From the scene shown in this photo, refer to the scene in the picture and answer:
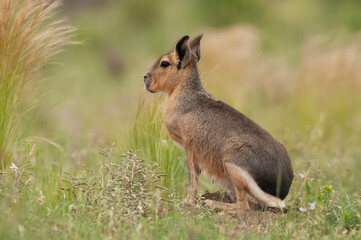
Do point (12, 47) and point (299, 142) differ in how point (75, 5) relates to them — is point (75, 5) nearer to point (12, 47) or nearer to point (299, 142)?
point (299, 142)

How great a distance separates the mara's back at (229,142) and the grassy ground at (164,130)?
0.83 feet

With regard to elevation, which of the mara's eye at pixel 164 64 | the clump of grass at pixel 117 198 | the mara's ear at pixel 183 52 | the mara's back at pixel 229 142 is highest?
the mara's ear at pixel 183 52

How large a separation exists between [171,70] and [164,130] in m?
0.64

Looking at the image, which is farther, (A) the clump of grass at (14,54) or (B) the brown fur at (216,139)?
(A) the clump of grass at (14,54)

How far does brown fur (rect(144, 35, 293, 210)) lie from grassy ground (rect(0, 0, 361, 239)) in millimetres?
223

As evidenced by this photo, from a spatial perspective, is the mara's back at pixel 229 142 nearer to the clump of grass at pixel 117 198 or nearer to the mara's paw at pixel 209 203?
the mara's paw at pixel 209 203

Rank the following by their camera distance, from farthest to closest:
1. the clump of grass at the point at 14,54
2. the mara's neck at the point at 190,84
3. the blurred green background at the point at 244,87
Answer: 1. the blurred green background at the point at 244,87
2. the mara's neck at the point at 190,84
3. the clump of grass at the point at 14,54

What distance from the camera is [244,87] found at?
35.7ft

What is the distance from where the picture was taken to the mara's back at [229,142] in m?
5.34

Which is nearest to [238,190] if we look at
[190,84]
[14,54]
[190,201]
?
[190,201]

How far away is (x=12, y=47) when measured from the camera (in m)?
5.78

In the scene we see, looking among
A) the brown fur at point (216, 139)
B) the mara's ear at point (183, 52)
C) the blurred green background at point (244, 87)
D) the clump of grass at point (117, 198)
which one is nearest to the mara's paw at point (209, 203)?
the brown fur at point (216, 139)

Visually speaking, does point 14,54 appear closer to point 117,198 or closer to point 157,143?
point 157,143

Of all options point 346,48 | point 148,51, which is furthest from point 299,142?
point 148,51
